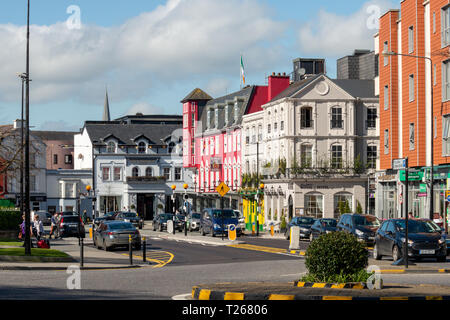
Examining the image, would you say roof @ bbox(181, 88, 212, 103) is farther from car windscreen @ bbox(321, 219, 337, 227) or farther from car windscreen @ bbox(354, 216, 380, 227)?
car windscreen @ bbox(354, 216, 380, 227)

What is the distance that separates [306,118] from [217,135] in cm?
2139

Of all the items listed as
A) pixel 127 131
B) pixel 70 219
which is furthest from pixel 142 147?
pixel 70 219

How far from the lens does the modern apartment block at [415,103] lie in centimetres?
4728

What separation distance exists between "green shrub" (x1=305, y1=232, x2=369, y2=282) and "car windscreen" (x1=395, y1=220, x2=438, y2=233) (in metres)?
12.1

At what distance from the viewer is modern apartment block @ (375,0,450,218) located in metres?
47.3

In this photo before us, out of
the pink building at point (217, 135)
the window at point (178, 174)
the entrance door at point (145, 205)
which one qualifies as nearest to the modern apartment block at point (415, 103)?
the pink building at point (217, 135)

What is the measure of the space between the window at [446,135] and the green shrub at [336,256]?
29.8 m

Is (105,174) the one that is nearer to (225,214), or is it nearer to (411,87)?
(225,214)

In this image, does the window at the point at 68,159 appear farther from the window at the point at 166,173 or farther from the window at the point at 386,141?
the window at the point at 386,141

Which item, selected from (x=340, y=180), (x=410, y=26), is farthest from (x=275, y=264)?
(x=340, y=180)

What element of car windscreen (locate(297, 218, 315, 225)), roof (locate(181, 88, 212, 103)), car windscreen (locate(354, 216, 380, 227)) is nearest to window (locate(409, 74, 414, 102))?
car windscreen (locate(297, 218, 315, 225))

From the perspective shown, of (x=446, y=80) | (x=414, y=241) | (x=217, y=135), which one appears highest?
(x=446, y=80)

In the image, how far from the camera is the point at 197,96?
9819cm

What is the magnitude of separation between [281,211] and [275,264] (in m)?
40.5
